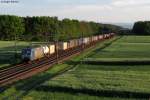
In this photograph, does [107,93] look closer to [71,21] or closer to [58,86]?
[58,86]

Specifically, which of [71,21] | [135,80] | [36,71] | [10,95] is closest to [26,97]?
[10,95]

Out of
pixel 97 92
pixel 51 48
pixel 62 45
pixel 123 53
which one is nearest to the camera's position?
pixel 97 92

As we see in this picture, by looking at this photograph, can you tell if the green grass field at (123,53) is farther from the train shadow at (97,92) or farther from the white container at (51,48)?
the train shadow at (97,92)

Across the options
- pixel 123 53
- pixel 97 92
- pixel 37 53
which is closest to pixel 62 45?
pixel 123 53

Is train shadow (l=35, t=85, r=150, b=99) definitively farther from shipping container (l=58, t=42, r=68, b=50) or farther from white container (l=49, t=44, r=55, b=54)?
shipping container (l=58, t=42, r=68, b=50)

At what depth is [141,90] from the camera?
96.3 ft

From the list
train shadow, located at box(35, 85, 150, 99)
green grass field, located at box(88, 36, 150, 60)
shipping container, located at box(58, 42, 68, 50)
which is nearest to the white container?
shipping container, located at box(58, 42, 68, 50)

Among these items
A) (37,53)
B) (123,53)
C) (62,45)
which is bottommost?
(123,53)

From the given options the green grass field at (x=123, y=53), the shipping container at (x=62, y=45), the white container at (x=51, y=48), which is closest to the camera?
the green grass field at (x=123, y=53)

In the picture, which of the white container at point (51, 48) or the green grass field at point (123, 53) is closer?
the green grass field at point (123, 53)

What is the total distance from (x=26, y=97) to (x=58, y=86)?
4.26 meters

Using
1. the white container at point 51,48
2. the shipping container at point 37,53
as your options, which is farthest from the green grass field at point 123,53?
the shipping container at point 37,53

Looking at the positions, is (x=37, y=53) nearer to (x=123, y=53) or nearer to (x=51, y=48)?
(x=51, y=48)

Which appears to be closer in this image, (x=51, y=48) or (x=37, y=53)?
(x=37, y=53)
